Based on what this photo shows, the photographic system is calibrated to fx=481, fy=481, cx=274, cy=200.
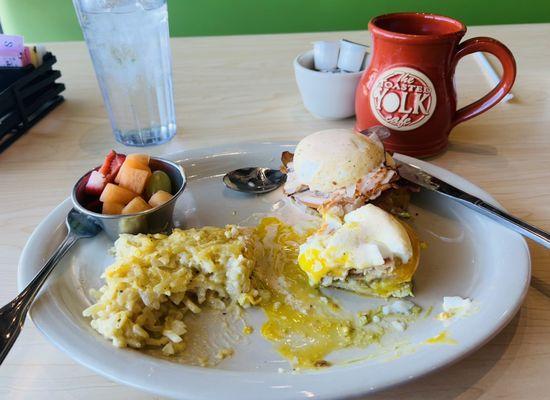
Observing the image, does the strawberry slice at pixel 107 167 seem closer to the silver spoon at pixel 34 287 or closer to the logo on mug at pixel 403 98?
the silver spoon at pixel 34 287

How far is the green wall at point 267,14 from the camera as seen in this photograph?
308 cm

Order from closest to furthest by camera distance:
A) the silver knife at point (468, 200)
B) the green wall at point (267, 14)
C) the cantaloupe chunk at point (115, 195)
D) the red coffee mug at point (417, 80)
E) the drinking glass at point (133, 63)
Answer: the silver knife at point (468, 200) < the cantaloupe chunk at point (115, 195) < the red coffee mug at point (417, 80) < the drinking glass at point (133, 63) < the green wall at point (267, 14)

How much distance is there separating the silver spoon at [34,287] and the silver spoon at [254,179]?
340 mm

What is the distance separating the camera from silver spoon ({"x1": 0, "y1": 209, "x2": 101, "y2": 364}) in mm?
725

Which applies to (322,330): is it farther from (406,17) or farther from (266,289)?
(406,17)

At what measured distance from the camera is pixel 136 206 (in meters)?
0.98

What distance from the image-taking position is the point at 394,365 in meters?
0.67

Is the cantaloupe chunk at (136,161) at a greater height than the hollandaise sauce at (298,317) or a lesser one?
greater

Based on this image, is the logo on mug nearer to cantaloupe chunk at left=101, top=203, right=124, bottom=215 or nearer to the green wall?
cantaloupe chunk at left=101, top=203, right=124, bottom=215

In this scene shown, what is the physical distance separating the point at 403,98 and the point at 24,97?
1130 mm

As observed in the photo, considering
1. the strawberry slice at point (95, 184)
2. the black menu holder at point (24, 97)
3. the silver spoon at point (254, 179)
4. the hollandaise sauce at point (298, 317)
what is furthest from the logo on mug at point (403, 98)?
the black menu holder at point (24, 97)

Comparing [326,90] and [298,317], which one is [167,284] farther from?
[326,90]

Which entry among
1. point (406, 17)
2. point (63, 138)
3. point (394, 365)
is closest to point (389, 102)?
point (406, 17)

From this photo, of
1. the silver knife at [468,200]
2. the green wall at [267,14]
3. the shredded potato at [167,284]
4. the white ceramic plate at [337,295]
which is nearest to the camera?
the white ceramic plate at [337,295]
